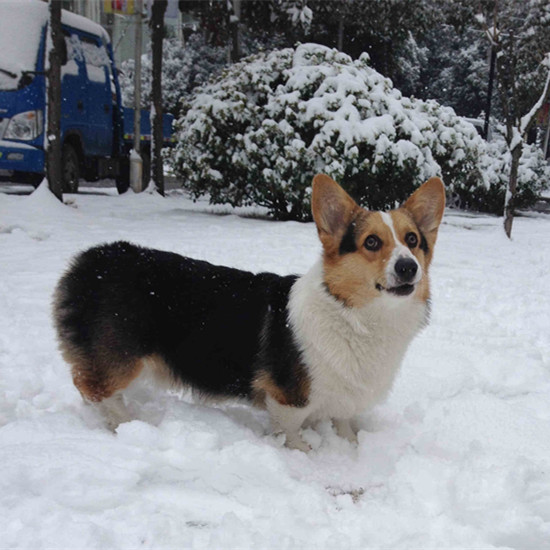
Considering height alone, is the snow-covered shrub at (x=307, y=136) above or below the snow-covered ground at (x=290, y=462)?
above

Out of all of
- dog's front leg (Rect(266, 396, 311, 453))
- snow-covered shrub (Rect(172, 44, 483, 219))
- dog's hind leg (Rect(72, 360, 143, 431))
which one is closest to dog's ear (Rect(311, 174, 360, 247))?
dog's front leg (Rect(266, 396, 311, 453))

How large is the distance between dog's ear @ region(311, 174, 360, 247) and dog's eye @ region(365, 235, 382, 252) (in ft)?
0.44

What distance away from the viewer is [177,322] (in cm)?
273

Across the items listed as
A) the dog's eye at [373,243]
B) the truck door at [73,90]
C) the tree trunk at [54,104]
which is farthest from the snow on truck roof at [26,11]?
the dog's eye at [373,243]

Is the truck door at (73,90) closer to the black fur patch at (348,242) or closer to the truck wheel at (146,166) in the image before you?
the truck wheel at (146,166)

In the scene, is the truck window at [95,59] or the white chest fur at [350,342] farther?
the truck window at [95,59]

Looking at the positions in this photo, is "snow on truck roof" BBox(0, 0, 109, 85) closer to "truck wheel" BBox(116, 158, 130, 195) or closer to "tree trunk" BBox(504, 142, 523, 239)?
"truck wheel" BBox(116, 158, 130, 195)

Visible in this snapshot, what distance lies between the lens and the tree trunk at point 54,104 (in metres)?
8.61

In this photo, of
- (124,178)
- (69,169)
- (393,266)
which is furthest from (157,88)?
(393,266)

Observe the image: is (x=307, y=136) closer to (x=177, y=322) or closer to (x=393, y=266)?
(x=177, y=322)

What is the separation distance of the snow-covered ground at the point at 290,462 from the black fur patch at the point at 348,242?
810 mm

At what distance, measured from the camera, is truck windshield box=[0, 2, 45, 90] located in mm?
9094

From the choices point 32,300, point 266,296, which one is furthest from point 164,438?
point 32,300

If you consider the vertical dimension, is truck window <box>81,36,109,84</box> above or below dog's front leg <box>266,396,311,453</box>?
above
